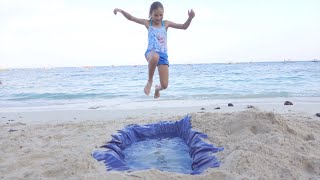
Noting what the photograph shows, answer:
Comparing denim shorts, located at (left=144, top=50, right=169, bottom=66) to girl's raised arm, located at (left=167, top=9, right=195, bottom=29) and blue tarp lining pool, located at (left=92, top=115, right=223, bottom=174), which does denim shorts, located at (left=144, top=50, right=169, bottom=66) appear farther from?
blue tarp lining pool, located at (left=92, top=115, right=223, bottom=174)

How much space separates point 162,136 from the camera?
21.4 feet

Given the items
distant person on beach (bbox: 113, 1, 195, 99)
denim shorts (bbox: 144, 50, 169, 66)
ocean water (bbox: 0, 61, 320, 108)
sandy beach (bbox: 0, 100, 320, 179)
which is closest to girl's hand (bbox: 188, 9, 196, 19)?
distant person on beach (bbox: 113, 1, 195, 99)

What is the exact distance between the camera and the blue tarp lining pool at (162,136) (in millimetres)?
4199

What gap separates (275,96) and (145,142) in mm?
8605

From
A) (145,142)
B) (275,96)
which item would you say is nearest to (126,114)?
(145,142)

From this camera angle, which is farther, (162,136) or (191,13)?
(162,136)

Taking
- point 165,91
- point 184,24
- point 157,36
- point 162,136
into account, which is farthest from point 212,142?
point 165,91

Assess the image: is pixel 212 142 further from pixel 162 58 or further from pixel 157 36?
pixel 157 36

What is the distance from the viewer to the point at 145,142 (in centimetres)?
613

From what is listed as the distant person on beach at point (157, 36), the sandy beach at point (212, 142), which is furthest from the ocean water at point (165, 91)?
the distant person on beach at point (157, 36)

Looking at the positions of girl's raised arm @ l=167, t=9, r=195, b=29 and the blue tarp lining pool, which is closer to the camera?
the blue tarp lining pool

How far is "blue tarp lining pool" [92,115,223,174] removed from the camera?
4.20 meters

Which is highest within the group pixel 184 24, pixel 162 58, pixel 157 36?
pixel 184 24

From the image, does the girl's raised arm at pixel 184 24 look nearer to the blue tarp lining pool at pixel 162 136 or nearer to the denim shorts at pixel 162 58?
the denim shorts at pixel 162 58
